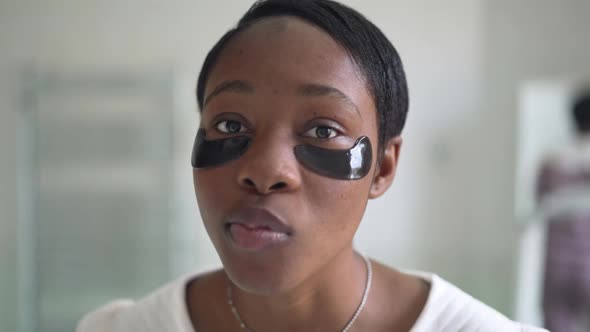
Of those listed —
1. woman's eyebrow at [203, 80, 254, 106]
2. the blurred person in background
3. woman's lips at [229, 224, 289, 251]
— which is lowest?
the blurred person in background

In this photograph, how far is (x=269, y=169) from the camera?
1.56ft

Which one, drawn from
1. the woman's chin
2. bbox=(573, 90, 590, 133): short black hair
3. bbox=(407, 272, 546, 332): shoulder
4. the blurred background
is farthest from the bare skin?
bbox=(573, 90, 590, 133): short black hair

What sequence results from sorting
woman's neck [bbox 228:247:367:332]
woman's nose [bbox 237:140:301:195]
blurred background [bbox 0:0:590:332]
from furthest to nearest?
blurred background [bbox 0:0:590:332]
woman's neck [bbox 228:247:367:332]
woman's nose [bbox 237:140:301:195]

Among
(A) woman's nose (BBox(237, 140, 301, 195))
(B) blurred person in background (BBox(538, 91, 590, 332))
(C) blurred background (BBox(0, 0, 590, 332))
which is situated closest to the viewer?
(A) woman's nose (BBox(237, 140, 301, 195))

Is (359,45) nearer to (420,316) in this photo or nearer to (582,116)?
(420,316)

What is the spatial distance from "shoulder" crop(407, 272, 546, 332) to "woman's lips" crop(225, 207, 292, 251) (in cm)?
23

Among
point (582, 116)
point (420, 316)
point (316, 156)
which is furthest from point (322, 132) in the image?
point (582, 116)

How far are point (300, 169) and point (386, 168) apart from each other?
0.16 m

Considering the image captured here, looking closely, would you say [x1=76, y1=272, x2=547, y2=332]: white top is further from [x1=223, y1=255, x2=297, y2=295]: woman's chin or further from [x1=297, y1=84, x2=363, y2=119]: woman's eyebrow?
[x1=297, y1=84, x2=363, y2=119]: woman's eyebrow

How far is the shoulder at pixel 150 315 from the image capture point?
0.64m

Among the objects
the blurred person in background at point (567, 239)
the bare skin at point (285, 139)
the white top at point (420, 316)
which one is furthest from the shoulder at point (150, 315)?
the blurred person in background at point (567, 239)

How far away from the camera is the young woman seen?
490 millimetres

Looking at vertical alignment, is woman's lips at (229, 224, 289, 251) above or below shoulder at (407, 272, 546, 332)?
above

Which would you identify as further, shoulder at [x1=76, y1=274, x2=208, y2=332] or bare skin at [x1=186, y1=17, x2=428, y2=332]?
shoulder at [x1=76, y1=274, x2=208, y2=332]
